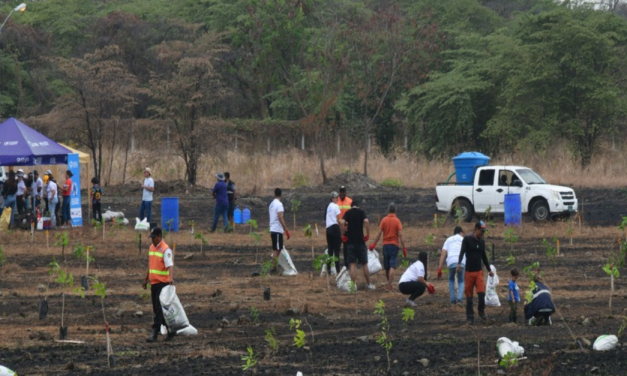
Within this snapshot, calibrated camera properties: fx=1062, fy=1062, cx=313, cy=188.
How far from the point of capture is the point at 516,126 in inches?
1929

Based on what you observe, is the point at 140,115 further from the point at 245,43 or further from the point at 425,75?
the point at 425,75

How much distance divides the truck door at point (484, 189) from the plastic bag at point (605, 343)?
19.8 meters

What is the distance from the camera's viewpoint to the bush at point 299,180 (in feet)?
153

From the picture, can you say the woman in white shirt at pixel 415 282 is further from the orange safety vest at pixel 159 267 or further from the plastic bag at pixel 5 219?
Result: the plastic bag at pixel 5 219

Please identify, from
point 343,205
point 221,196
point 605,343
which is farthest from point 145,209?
point 605,343

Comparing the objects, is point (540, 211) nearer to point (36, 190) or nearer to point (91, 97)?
point (36, 190)

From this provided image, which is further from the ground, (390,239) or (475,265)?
(390,239)

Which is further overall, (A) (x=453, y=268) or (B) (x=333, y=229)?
(B) (x=333, y=229)

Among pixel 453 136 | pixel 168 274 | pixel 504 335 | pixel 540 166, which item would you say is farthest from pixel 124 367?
pixel 453 136

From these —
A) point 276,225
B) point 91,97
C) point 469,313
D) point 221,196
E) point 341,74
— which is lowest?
point 469,313

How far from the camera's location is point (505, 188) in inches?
1278

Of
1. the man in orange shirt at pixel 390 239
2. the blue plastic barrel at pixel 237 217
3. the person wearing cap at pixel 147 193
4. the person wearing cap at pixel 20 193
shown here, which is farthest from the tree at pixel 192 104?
the man in orange shirt at pixel 390 239

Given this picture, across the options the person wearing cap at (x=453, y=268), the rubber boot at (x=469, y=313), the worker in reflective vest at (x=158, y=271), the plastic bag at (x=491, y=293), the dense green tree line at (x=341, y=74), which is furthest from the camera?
the dense green tree line at (x=341, y=74)

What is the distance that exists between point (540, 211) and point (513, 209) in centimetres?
164
